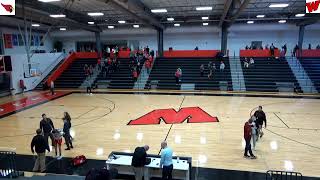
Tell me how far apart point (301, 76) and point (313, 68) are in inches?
93.5

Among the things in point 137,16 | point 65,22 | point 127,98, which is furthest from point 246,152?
point 65,22

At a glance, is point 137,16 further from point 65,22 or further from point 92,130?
point 92,130

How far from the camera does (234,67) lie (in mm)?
27109

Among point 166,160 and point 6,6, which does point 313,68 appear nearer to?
point 166,160

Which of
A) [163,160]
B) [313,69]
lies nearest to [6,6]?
[163,160]

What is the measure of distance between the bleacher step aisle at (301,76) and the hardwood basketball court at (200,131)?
3883 millimetres

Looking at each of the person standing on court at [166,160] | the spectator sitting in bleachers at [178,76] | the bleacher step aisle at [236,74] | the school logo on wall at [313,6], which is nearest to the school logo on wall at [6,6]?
the person standing on court at [166,160]

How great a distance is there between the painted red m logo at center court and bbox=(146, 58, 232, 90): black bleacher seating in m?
8.49

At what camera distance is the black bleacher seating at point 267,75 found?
922 inches

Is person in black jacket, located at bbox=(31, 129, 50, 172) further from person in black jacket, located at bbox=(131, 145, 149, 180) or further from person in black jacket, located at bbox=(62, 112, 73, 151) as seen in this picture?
person in black jacket, located at bbox=(131, 145, 149, 180)

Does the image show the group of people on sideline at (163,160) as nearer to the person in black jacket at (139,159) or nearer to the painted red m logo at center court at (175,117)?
the person in black jacket at (139,159)

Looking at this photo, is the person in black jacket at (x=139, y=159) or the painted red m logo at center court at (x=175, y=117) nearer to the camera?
the person in black jacket at (x=139, y=159)

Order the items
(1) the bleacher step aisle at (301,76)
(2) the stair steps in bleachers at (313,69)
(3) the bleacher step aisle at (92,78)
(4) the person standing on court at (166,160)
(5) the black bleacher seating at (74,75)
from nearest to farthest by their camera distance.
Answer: (4) the person standing on court at (166,160) → (1) the bleacher step aisle at (301,76) → (2) the stair steps in bleachers at (313,69) → (3) the bleacher step aisle at (92,78) → (5) the black bleacher seating at (74,75)

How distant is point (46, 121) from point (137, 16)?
1403 cm
